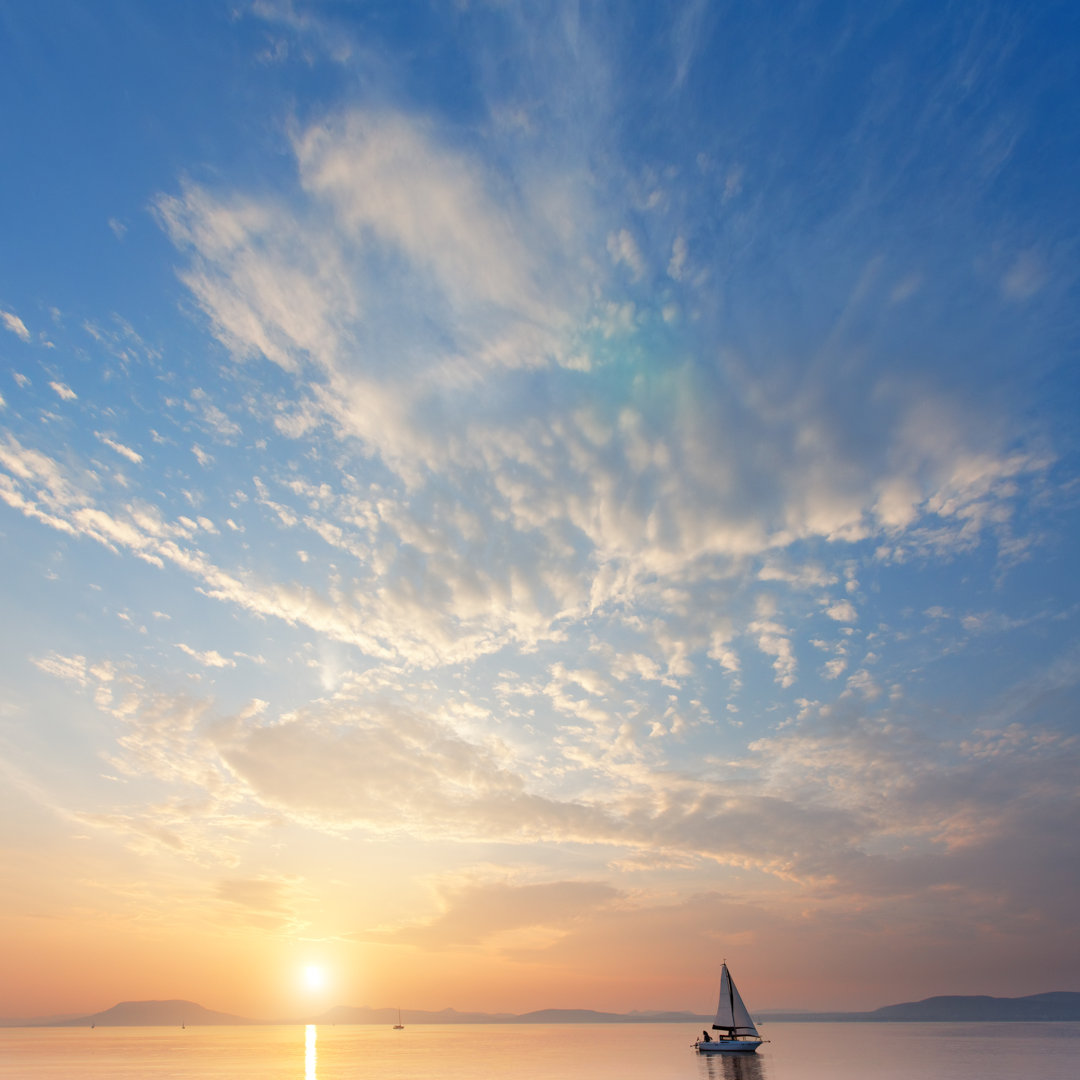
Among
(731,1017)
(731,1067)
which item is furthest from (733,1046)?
(731,1067)

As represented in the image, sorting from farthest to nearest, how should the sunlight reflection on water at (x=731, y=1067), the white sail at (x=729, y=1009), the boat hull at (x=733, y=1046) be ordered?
the boat hull at (x=733, y=1046) < the white sail at (x=729, y=1009) < the sunlight reflection on water at (x=731, y=1067)

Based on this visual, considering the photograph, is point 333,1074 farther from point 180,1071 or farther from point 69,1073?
point 69,1073

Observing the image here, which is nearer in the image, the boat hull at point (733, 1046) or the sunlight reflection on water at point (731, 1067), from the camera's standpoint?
the sunlight reflection on water at point (731, 1067)

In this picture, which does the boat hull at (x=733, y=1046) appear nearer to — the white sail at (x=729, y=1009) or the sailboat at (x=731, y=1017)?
the sailboat at (x=731, y=1017)

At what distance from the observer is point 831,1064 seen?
463 feet

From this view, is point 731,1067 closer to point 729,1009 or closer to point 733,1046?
point 729,1009

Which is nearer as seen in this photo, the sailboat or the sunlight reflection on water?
the sunlight reflection on water

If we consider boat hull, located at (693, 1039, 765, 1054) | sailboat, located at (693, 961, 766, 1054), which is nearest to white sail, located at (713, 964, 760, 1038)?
sailboat, located at (693, 961, 766, 1054)

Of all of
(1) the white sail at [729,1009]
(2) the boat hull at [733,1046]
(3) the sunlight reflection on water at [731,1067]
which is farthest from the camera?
(2) the boat hull at [733,1046]

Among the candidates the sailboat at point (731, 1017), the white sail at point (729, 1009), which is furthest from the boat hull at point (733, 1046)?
the white sail at point (729, 1009)

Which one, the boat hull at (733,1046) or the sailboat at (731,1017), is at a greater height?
the sailboat at (731,1017)

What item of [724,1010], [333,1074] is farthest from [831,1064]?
[333,1074]

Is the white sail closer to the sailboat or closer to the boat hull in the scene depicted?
the sailboat

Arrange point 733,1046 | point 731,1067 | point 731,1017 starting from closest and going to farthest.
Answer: point 731,1067, point 731,1017, point 733,1046
